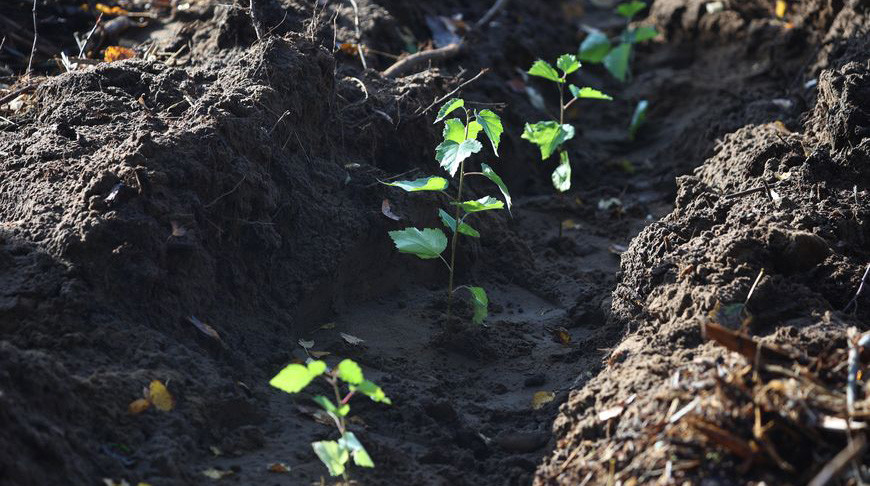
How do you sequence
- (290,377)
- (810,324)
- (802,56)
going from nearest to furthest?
1. (290,377)
2. (810,324)
3. (802,56)

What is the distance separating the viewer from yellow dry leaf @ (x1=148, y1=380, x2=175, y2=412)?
9.09 feet

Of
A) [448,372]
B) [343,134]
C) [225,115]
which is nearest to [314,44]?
[343,134]

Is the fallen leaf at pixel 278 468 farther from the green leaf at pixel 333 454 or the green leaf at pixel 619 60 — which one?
the green leaf at pixel 619 60

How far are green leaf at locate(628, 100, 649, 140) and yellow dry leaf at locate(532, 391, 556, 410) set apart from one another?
10.0 ft

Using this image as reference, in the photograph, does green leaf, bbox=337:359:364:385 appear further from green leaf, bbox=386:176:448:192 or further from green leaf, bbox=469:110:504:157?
green leaf, bbox=469:110:504:157

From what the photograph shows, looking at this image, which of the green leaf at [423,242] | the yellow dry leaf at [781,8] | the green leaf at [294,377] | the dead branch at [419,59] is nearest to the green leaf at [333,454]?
the green leaf at [294,377]

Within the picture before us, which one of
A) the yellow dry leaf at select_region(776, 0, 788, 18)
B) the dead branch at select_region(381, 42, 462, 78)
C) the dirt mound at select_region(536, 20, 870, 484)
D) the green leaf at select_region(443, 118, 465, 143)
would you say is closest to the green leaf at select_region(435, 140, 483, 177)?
the green leaf at select_region(443, 118, 465, 143)

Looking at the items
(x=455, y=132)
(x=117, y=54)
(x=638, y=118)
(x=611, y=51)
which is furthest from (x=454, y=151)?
(x=611, y=51)

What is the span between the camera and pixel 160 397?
2.78 m

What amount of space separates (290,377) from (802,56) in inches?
183

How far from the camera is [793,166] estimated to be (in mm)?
4008

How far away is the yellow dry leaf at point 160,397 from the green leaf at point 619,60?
437 centimetres

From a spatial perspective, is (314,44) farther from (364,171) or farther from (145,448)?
(145,448)

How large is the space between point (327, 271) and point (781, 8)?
14.3 feet
